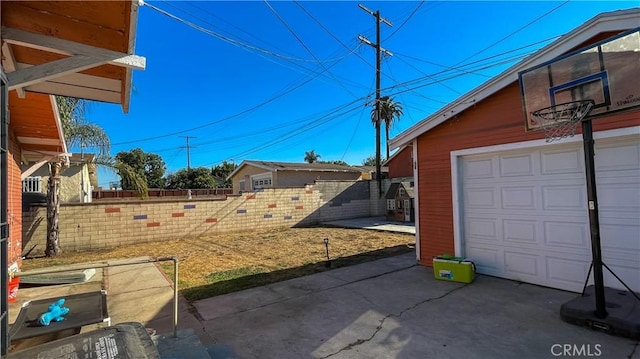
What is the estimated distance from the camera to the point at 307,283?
555 cm

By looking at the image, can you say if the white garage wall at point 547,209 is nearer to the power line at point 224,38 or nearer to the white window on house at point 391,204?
the power line at point 224,38

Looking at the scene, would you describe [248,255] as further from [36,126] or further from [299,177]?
[299,177]

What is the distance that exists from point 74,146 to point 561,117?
12.8 meters

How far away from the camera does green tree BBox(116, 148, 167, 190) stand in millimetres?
42938

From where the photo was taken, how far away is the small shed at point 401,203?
49.6 ft

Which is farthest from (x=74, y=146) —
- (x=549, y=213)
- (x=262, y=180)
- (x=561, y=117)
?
(x=549, y=213)

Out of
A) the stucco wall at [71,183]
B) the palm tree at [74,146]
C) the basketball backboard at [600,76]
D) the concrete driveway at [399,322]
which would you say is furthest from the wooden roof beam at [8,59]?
the stucco wall at [71,183]

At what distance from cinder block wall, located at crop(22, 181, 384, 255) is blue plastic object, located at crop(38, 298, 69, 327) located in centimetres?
814

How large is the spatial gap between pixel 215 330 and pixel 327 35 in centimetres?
1104

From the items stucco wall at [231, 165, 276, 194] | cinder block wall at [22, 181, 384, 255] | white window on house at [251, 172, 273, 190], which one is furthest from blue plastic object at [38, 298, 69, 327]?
stucco wall at [231, 165, 276, 194]

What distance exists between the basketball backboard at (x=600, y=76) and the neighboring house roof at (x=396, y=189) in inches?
444

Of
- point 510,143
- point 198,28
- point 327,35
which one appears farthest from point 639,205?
point 327,35

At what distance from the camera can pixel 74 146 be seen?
34.4 ft

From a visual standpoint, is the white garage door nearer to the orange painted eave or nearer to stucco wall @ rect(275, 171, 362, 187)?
the orange painted eave
